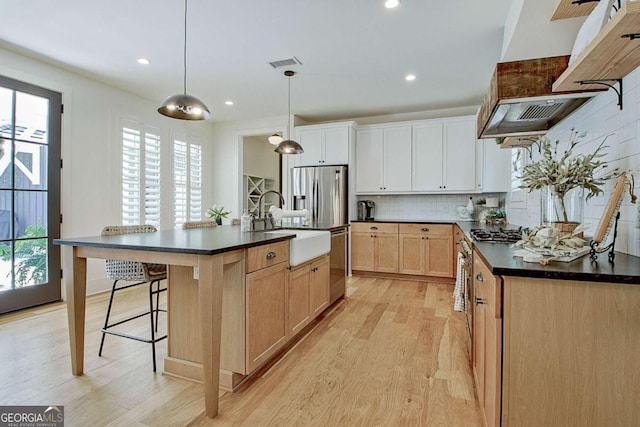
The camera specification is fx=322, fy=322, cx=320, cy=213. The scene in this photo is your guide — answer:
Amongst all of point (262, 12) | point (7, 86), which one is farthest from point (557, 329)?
point (7, 86)

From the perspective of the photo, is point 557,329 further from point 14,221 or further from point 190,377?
point 14,221

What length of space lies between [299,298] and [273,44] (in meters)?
2.37

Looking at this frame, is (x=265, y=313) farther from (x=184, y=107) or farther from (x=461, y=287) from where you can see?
(x=461, y=287)

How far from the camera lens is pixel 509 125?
7.86 ft

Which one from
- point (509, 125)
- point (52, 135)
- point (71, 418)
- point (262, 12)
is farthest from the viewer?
point (52, 135)

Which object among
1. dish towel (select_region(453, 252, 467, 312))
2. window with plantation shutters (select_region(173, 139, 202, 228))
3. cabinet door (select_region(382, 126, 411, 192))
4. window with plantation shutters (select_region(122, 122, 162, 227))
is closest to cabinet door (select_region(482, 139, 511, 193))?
cabinet door (select_region(382, 126, 411, 192))

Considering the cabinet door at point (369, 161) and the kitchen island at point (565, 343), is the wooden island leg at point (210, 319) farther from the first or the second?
the cabinet door at point (369, 161)

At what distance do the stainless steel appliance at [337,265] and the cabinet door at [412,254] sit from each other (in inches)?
54.0

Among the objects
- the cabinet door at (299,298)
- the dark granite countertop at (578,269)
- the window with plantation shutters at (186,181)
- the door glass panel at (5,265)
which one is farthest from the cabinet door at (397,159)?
the door glass panel at (5,265)

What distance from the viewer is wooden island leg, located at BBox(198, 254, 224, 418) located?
160 cm

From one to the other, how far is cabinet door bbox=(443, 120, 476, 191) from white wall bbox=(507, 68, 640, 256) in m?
2.62

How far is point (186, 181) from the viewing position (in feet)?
17.7

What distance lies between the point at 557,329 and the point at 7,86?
4.75 metres

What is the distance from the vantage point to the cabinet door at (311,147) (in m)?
5.26
